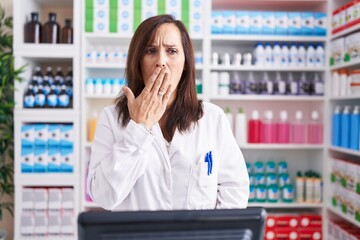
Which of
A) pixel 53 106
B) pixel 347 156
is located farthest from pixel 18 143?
pixel 347 156

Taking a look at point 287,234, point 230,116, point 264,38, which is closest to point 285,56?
point 264,38

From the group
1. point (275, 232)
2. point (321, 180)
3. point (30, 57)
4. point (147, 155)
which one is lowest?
point (275, 232)

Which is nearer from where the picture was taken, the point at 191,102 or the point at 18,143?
the point at 191,102

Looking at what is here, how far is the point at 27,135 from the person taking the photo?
10.8 ft

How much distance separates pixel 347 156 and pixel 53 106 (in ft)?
8.13

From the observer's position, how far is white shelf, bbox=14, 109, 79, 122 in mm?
3295

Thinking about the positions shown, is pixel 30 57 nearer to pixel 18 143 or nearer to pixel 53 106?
pixel 53 106

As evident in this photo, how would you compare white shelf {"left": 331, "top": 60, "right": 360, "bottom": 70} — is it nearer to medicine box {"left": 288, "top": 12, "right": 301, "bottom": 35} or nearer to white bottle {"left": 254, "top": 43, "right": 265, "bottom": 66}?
medicine box {"left": 288, "top": 12, "right": 301, "bottom": 35}

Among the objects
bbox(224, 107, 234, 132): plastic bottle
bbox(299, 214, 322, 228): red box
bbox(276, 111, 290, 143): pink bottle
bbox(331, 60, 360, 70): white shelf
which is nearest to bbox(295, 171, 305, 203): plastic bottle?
bbox(299, 214, 322, 228): red box

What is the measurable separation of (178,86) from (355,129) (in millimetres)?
1938

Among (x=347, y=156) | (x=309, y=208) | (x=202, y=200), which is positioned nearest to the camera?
(x=202, y=200)

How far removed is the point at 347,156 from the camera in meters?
3.51

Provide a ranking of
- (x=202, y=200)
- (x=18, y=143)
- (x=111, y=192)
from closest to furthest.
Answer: (x=111, y=192) < (x=202, y=200) < (x=18, y=143)

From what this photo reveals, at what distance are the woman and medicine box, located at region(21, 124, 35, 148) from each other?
79.9 inches
